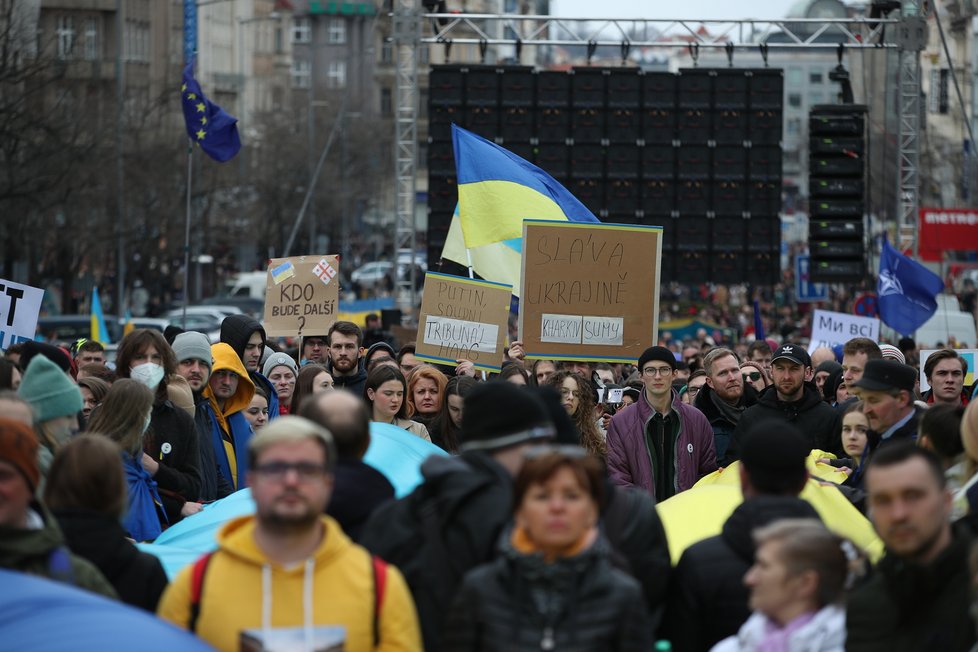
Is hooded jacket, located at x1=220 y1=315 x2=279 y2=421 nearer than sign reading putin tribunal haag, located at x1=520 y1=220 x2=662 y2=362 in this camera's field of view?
Yes

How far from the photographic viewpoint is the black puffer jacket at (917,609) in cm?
479

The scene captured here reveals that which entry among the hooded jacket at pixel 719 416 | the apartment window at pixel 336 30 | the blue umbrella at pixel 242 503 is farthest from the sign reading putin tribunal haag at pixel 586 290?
the apartment window at pixel 336 30

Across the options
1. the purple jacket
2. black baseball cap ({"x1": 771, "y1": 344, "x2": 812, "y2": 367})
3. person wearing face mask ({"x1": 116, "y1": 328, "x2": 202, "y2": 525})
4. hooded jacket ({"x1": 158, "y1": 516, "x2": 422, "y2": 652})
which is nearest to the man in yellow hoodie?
hooded jacket ({"x1": 158, "y1": 516, "x2": 422, "y2": 652})

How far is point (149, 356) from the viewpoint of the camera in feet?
28.3

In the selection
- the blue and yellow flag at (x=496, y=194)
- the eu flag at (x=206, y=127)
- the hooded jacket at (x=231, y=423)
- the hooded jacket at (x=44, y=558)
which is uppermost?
the eu flag at (x=206, y=127)

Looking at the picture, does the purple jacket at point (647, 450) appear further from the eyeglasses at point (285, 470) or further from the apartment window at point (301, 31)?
the apartment window at point (301, 31)

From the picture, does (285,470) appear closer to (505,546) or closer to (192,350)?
(505,546)

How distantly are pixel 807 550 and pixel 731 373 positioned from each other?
6.01m

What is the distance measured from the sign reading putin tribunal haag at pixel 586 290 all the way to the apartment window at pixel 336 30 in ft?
353

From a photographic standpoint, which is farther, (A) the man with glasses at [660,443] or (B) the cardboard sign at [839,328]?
(B) the cardboard sign at [839,328]

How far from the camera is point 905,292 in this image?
20141 mm

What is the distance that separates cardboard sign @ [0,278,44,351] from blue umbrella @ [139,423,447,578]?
585 centimetres

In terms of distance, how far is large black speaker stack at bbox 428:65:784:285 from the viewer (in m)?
23.4

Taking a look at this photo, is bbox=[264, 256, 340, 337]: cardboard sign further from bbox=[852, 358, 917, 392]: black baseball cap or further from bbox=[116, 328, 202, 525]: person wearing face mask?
bbox=[852, 358, 917, 392]: black baseball cap
